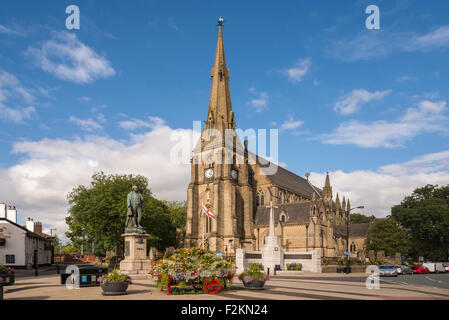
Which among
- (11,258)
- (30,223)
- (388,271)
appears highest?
(30,223)

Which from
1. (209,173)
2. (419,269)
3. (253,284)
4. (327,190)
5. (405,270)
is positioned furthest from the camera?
(327,190)

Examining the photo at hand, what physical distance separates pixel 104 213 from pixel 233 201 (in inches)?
860

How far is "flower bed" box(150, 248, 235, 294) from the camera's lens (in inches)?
650

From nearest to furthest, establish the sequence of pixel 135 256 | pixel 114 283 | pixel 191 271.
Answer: pixel 114 283 < pixel 191 271 < pixel 135 256

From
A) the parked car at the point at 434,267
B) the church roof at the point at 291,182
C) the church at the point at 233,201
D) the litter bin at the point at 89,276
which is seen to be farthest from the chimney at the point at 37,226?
the parked car at the point at 434,267

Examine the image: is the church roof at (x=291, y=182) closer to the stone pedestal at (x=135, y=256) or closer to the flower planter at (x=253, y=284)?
the stone pedestal at (x=135, y=256)

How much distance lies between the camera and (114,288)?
53.1ft

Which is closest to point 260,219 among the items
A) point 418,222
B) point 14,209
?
point 418,222

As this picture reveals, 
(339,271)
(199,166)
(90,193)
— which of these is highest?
(199,166)

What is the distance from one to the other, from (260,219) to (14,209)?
40.7m

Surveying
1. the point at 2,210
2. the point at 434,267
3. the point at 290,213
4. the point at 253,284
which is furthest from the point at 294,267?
the point at 2,210

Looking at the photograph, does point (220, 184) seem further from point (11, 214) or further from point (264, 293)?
point (264, 293)

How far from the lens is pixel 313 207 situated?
64.2 meters
